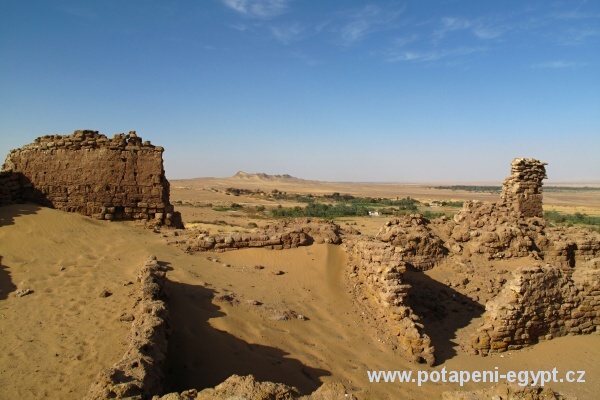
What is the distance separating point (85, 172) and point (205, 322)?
25.9ft

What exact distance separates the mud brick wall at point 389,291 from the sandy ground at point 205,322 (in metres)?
0.30

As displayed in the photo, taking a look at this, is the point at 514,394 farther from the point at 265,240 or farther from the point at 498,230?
the point at 265,240

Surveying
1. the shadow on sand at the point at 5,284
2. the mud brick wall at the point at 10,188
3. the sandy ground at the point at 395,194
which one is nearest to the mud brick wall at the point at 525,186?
the shadow on sand at the point at 5,284

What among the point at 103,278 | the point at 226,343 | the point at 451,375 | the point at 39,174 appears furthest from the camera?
the point at 39,174

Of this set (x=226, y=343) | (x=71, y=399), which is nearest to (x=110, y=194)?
(x=226, y=343)

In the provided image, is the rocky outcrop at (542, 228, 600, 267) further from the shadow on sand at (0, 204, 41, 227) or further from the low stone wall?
the shadow on sand at (0, 204, 41, 227)

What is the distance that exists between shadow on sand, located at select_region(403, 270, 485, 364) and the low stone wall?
5.21m

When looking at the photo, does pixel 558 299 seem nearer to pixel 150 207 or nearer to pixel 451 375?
pixel 451 375

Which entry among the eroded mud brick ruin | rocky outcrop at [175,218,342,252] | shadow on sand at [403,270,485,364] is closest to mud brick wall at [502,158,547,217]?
shadow on sand at [403,270,485,364]

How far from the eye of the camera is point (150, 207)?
12555 mm

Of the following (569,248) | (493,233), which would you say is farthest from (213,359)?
(569,248)

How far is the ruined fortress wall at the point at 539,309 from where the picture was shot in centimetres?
751

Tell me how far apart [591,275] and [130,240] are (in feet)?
35.9

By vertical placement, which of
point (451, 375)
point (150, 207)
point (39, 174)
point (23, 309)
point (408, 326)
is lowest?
point (451, 375)
